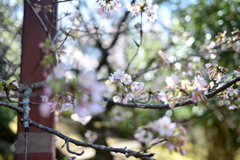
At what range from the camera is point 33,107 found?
1.67 meters

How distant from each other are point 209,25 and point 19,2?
2.89 metres

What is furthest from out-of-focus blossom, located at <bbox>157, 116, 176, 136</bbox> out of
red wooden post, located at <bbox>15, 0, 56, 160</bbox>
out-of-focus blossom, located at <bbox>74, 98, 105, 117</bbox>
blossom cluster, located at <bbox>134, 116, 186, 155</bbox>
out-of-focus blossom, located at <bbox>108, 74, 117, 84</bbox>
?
red wooden post, located at <bbox>15, 0, 56, 160</bbox>

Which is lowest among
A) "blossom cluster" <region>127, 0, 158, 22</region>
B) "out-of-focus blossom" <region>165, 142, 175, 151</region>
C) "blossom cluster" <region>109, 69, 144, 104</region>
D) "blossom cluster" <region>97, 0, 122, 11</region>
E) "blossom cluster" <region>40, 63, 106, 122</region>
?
"out-of-focus blossom" <region>165, 142, 175, 151</region>

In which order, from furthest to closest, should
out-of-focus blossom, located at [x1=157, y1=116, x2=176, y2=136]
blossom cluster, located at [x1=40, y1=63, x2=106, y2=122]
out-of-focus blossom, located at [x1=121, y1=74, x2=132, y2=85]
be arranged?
1. out-of-focus blossom, located at [x1=121, y1=74, x2=132, y2=85]
2. out-of-focus blossom, located at [x1=157, y1=116, x2=176, y2=136]
3. blossom cluster, located at [x1=40, y1=63, x2=106, y2=122]

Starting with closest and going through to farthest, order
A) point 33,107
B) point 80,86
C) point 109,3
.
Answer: point 80,86 < point 109,3 < point 33,107

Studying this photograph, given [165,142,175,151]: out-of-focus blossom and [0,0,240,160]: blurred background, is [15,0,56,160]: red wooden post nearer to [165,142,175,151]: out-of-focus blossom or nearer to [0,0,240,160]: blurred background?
[0,0,240,160]: blurred background

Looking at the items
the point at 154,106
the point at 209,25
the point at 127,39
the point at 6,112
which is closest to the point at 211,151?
the point at 209,25

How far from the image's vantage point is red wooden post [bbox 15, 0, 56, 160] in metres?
1.58

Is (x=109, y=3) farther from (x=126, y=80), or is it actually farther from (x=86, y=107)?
(x=86, y=107)

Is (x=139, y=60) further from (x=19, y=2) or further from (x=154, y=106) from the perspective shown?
(x=154, y=106)

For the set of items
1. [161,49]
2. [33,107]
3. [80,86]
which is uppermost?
[161,49]

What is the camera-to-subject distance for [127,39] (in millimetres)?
5602

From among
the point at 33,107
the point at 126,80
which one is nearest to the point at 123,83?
the point at 126,80

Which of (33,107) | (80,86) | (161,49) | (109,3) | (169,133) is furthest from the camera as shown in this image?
(161,49)
